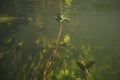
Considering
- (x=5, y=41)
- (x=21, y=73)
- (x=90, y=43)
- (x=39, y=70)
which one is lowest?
(x=90, y=43)

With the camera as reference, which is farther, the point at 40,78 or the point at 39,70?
the point at 39,70

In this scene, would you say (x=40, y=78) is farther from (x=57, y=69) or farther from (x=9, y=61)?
(x=9, y=61)

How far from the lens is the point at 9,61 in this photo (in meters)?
16.5

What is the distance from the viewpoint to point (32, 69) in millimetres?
14219

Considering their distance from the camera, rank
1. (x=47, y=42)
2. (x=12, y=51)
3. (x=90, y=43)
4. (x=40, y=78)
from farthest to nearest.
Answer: (x=90, y=43)
(x=12, y=51)
(x=47, y=42)
(x=40, y=78)

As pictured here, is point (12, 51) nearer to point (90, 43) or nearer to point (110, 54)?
point (90, 43)

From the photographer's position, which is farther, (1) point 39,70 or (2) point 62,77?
(1) point 39,70

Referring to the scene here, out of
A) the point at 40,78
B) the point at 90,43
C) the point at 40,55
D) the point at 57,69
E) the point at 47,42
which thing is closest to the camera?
the point at 40,78

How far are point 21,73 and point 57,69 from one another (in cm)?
358

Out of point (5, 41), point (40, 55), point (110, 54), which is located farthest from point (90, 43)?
point (5, 41)

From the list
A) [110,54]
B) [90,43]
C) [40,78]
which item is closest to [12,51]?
[40,78]

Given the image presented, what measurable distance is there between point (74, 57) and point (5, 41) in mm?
7020

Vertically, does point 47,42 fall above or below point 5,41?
below

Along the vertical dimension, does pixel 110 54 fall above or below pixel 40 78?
below
